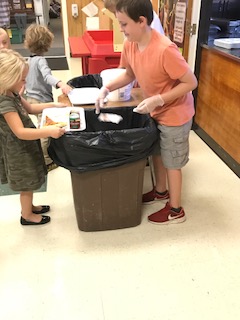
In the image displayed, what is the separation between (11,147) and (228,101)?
64.7 inches

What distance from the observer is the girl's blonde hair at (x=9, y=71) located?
4.91 ft

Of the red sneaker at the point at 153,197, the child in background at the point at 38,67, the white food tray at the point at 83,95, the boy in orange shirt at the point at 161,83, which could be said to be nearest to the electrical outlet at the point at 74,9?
the child in background at the point at 38,67

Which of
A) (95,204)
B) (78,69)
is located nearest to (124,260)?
(95,204)

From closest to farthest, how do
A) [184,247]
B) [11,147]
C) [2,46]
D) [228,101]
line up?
[11,147] → [184,247] → [2,46] → [228,101]

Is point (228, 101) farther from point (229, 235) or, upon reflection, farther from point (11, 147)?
point (11, 147)

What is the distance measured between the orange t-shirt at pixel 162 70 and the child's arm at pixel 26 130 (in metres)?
0.51

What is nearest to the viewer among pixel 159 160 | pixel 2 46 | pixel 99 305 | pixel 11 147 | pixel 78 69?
pixel 99 305

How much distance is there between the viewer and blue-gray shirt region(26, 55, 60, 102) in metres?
2.28

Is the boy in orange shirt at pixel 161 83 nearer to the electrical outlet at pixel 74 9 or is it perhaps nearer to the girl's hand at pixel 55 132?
the girl's hand at pixel 55 132

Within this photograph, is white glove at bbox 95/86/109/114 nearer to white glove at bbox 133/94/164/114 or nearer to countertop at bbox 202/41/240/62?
white glove at bbox 133/94/164/114

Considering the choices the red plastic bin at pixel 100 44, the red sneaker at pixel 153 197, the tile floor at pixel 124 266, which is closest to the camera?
the tile floor at pixel 124 266

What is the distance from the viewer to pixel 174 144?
1726mm

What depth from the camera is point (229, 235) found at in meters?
1.85

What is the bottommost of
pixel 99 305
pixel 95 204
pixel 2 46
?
pixel 99 305
